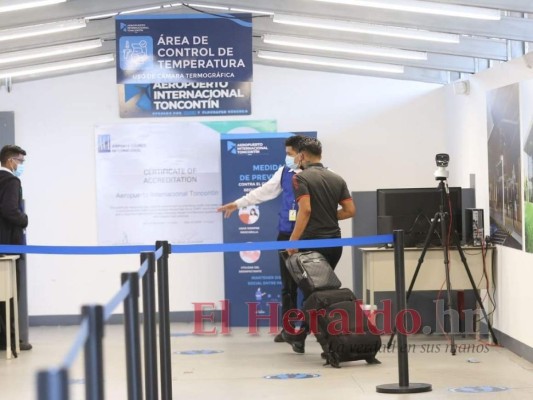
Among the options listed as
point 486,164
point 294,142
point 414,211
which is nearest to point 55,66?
point 294,142

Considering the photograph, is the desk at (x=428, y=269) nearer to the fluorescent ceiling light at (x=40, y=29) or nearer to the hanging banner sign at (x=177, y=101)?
the hanging banner sign at (x=177, y=101)

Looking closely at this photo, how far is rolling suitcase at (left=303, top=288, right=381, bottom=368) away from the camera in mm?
7707

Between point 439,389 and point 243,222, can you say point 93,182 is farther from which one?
point 439,389

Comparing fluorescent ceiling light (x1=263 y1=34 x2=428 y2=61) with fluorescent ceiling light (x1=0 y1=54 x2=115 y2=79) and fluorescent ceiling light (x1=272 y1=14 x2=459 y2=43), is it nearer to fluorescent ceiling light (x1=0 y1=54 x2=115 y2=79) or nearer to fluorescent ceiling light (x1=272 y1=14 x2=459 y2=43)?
fluorescent ceiling light (x1=272 y1=14 x2=459 y2=43)

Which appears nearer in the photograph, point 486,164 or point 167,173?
point 486,164

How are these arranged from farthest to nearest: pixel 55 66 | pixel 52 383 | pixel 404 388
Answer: pixel 55 66 < pixel 404 388 < pixel 52 383

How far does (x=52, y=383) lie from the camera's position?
199 centimetres

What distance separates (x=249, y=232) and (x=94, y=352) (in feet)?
27.5

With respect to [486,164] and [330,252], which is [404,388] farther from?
[486,164]

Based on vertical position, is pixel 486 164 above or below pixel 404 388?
above

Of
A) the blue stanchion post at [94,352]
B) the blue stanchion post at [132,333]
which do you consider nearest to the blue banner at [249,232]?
the blue stanchion post at [132,333]

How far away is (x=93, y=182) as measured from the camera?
11.7 m

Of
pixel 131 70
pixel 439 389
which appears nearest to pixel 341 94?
pixel 131 70

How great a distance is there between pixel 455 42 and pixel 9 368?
4.33 m
